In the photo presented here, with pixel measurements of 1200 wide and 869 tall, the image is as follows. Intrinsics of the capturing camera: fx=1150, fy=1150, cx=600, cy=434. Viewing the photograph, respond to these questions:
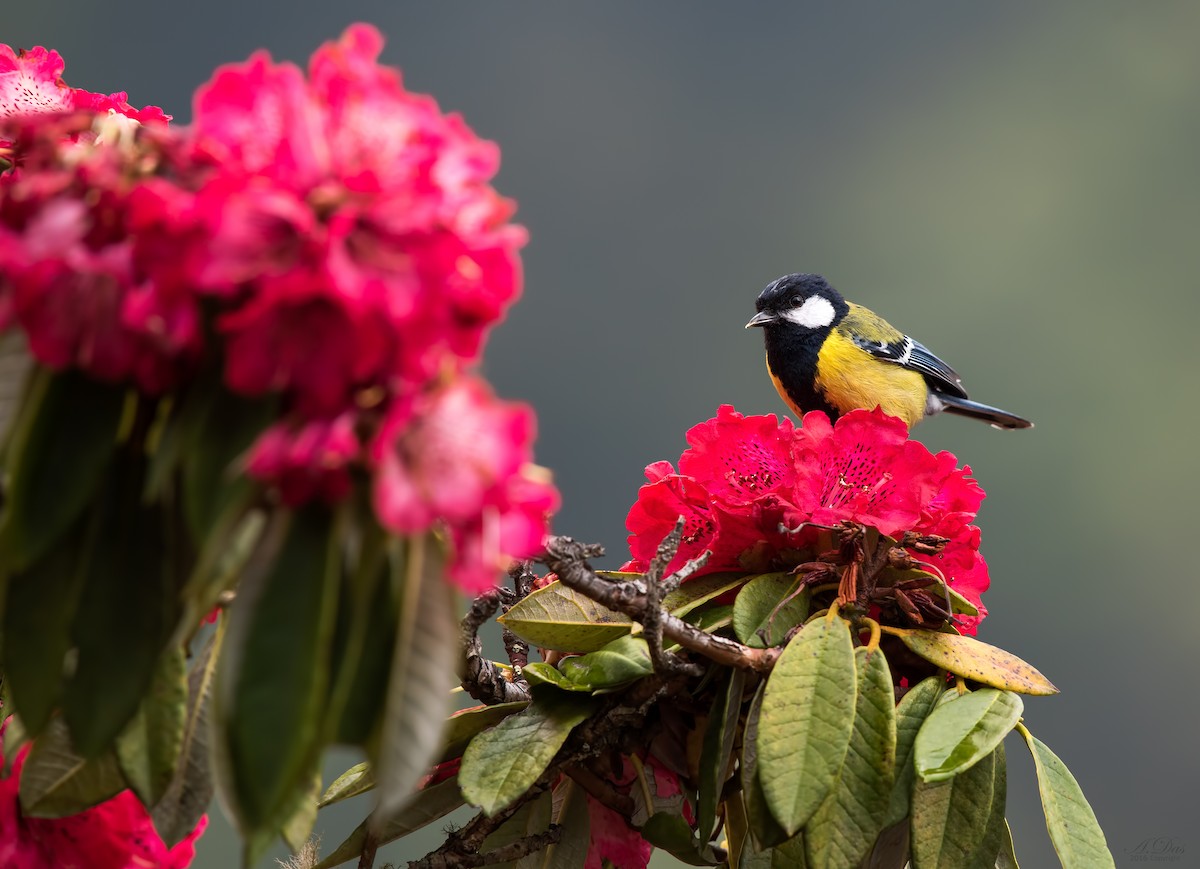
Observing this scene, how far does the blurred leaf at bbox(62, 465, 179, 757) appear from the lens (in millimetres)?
517

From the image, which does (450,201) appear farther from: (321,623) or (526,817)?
(526,817)

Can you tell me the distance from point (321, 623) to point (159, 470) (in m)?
0.11

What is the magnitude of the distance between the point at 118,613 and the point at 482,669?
0.61 metres

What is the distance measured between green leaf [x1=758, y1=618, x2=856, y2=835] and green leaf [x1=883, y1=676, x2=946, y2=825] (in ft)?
0.32

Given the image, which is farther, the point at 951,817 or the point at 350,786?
the point at 350,786

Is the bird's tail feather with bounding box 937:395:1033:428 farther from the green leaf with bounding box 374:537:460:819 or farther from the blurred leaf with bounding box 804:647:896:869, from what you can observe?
the green leaf with bounding box 374:537:460:819

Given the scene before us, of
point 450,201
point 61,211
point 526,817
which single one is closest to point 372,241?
point 450,201

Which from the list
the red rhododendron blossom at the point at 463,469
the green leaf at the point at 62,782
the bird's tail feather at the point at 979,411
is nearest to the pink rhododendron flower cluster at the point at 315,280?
the red rhododendron blossom at the point at 463,469

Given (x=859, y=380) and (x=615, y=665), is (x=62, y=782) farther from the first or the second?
(x=859, y=380)

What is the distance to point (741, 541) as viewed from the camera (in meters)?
1.17

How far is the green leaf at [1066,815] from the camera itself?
0.99m

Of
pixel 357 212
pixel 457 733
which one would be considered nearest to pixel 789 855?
pixel 457 733

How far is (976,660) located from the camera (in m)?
1.06

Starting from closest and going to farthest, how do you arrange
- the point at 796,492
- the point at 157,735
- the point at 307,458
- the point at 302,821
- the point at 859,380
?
the point at 307,458 → the point at 157,735 → the point at 302,821 → the point at 796,492 → the point at 859,380
